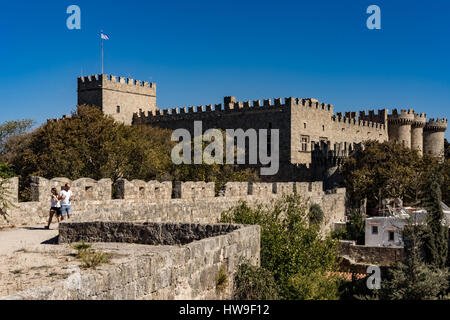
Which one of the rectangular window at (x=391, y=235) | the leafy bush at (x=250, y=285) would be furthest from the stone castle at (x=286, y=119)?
the leafy bush at (x=250, y=285)

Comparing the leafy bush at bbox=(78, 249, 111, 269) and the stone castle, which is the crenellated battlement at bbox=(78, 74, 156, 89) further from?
the leafy bush at bbox=(78, 249, 111, 269)

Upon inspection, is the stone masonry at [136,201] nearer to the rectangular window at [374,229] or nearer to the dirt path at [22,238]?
the dirt path at [22,238]

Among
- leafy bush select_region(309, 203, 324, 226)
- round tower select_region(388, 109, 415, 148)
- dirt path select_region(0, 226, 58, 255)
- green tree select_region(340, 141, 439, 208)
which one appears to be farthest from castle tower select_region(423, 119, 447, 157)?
dirt path select_region(0, 226, 58, 255)

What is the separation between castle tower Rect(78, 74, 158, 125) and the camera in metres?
42.1

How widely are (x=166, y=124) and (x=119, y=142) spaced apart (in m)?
17.4

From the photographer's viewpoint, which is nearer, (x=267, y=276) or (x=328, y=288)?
(x=267, y=276)

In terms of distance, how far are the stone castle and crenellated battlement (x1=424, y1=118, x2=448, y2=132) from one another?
121 mm

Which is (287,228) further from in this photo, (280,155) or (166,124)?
(166,124)

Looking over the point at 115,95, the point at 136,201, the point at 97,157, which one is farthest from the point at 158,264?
the point at 115,95

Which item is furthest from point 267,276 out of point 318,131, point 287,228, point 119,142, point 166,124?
point 166,124

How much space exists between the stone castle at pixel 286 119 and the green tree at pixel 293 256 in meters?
20.9

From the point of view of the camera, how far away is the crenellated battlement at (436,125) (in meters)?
52.8

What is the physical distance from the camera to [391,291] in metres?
13.0

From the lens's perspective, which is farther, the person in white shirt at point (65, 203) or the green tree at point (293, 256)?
the person in white shirt at point (65, 203)
